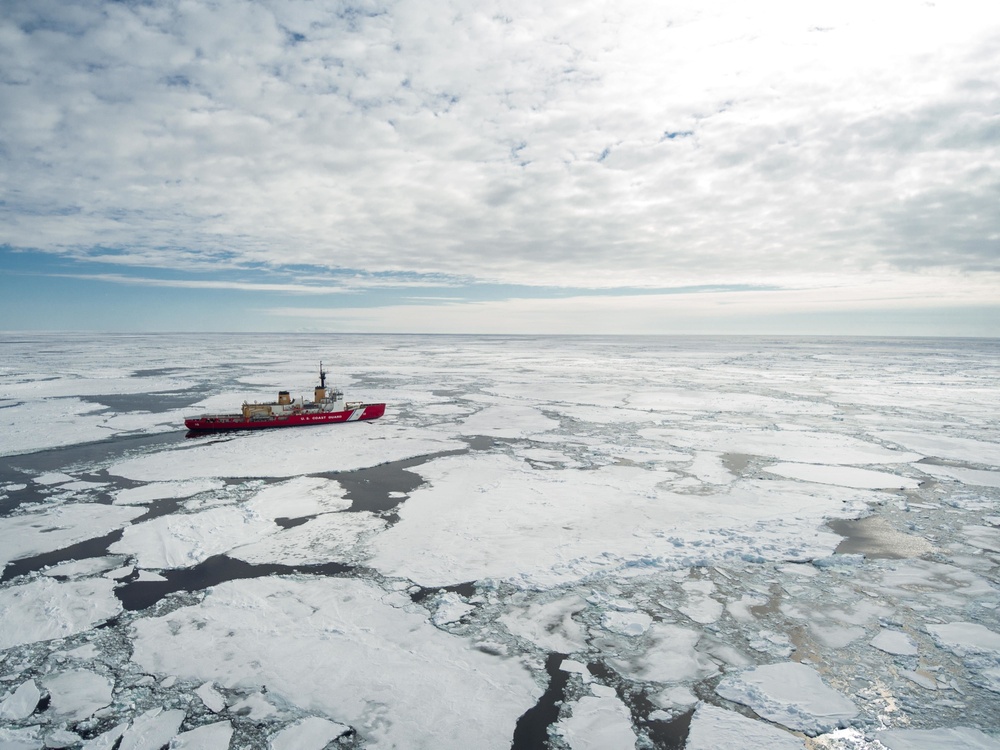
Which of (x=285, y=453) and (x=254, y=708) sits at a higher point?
(x=254, y=708)

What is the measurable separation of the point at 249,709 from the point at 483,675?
6.79 ft

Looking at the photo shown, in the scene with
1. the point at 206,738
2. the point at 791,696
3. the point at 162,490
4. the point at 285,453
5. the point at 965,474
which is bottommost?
the point at 285,453

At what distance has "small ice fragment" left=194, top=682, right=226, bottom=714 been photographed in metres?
4.42

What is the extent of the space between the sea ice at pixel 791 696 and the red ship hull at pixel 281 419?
15626 millimetres

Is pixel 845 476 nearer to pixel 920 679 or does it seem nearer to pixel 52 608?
pixel 920 679

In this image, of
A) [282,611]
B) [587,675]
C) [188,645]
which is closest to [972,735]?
[587,675]

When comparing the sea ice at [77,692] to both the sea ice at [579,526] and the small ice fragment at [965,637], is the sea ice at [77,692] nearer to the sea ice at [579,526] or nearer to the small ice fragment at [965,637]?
the sea ice at [579,526]

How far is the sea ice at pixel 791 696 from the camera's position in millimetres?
4328

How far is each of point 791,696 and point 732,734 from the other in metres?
0.81

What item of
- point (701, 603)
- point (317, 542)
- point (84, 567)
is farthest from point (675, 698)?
point (84, 567)

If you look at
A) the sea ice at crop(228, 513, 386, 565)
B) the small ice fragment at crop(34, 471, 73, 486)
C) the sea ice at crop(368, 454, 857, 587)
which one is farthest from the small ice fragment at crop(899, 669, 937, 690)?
the small ice fragment at crop(34, 471, 73, 486)

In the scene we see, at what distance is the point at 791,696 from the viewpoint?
461 centimetres

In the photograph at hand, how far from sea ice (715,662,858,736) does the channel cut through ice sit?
24mm

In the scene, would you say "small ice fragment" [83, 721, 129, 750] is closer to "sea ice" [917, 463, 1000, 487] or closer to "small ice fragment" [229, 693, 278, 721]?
"small ice fragment" [229, 693, 278, 721]
